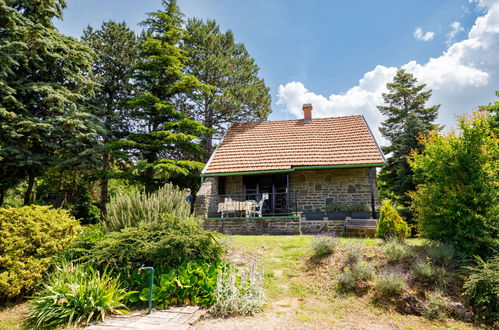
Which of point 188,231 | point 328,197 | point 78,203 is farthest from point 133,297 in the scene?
point 78,203

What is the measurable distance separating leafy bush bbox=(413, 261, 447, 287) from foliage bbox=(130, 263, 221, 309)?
3.97 m

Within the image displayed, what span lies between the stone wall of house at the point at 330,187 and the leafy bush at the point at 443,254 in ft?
20.6

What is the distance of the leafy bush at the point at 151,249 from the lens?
4922mm

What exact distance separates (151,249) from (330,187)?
9.39 meters

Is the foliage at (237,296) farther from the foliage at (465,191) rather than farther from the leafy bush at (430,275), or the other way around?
the foliage at (465,191)

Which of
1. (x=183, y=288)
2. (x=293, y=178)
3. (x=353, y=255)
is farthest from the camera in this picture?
(x=293, y=178)

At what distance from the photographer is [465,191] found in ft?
19.7

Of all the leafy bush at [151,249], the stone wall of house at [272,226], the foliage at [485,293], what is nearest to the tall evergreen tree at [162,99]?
the stone wall of house at [272,226]

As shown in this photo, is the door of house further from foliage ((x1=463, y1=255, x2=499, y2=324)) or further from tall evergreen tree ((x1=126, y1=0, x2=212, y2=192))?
foliage ((x1=463, y1=255, x2=499, y2=324))

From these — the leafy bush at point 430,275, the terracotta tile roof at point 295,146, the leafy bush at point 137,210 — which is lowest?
the leafy bush at point 430,275

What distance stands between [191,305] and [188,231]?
139 centimetres

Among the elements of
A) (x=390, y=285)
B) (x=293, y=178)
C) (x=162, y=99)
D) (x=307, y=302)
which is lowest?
(x=307, y=302)

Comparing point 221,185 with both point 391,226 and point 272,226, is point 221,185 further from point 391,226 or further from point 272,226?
point 391,226

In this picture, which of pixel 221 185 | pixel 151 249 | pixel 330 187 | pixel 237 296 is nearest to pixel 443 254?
pixel 237 296
